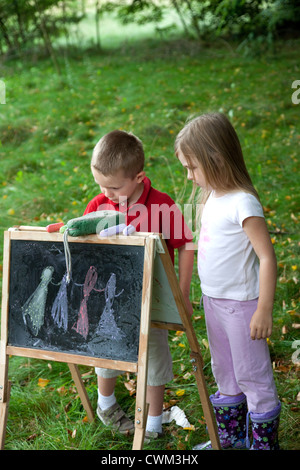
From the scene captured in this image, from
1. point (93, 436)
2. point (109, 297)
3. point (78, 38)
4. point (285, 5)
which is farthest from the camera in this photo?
point (78, 38)

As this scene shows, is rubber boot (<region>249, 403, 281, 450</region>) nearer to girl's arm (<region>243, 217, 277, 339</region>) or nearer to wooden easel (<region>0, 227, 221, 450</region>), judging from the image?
wooden easel (<region>0, 227, 221, 450</region>)

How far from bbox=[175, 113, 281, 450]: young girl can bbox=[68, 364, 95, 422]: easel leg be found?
0.81 m

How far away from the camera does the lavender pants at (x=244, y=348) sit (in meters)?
1.95

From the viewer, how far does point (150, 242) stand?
70.2 inches

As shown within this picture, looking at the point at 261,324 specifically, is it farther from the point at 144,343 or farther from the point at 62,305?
the point at 62,305

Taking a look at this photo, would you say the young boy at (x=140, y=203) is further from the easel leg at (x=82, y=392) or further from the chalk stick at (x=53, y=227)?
the easel leg at (x=82, y=392)

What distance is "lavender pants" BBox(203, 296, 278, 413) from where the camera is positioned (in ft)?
6.39

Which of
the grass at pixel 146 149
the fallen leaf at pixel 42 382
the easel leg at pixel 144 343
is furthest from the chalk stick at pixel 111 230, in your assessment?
the fallen leaf at pixel 42 382

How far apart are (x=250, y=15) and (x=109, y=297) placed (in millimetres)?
8000

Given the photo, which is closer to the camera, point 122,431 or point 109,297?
point 109,297

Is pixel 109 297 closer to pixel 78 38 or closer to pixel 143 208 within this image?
pixel 143 208

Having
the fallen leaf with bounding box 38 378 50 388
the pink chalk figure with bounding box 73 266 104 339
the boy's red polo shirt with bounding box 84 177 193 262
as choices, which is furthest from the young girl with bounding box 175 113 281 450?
the fallen leaf with bounding box 38 378 50 388

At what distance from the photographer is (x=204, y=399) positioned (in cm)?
212

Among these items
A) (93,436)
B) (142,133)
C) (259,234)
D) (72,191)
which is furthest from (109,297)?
(142,133)
